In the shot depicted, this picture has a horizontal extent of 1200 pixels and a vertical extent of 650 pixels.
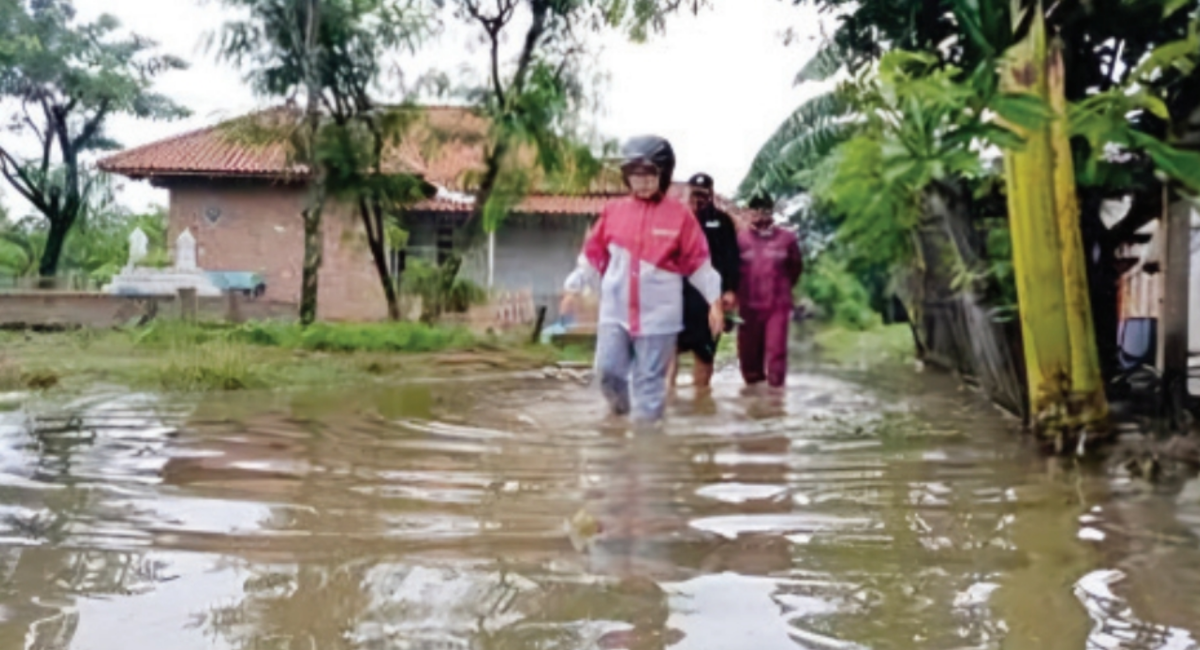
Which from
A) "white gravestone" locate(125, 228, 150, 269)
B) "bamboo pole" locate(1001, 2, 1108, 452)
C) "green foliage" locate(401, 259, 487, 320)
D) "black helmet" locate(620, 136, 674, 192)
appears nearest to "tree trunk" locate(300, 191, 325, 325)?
"green foliage" locate(401, 259, 487, 320)

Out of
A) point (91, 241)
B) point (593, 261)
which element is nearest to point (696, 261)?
point (593, 261)

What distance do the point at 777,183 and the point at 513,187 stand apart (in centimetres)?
451

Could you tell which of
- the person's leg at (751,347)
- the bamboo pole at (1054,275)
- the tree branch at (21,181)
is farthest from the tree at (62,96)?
the bamboo pole at (1054,275)

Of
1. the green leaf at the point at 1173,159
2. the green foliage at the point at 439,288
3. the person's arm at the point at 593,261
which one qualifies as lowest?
the green foliage at the point at 439,288

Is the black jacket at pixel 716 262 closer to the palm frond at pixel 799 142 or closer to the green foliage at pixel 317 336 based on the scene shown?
the palm frond at pixel 799 142

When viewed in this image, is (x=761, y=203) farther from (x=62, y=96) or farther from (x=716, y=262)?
(x=62, y=96)

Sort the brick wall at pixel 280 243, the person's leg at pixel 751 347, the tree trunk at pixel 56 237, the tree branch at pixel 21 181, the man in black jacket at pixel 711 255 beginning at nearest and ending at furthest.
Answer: the man in black jacket at pixel 711 255, the person's leg at pixel 751 347, the brick wall at pixel 280 243, the tree trunk at pixel 56 237, the tree branch at pixel 21 181

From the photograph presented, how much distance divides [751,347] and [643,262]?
3.21 m

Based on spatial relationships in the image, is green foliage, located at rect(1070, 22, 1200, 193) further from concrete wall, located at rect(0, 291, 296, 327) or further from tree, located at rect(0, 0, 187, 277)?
A: tree, located at rect(0, 0, 187, 277)

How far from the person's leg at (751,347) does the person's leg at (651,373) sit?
261cm

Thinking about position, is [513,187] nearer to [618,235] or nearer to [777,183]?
[777,183]

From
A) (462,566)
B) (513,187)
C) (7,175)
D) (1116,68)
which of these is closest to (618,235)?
(462,566)

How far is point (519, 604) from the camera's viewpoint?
2.76 m

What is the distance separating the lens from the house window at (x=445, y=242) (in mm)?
14100
